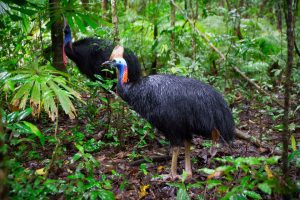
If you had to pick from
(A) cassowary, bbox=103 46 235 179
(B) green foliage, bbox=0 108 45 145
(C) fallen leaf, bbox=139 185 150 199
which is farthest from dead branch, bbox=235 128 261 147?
(B) green foliage, bbox=0 108 45 145

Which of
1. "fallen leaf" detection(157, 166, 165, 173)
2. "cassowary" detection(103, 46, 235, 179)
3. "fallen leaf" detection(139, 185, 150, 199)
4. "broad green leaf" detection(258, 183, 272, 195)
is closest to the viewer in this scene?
"broad green leaf" detection(258, 183, 272, 195)

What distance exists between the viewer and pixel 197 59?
5523mm

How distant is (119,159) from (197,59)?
2300 millimetres

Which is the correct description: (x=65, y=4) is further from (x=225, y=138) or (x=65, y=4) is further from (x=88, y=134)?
(x=225, y=138)

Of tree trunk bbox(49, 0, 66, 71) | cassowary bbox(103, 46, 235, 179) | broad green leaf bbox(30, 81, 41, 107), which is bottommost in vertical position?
cassowary bbox(103, 46, 235, 179)

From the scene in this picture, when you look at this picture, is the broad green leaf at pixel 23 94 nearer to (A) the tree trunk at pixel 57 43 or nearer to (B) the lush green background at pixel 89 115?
(B) the lush green background at pixel 89 115

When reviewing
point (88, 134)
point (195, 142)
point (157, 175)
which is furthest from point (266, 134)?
point (88, 134)

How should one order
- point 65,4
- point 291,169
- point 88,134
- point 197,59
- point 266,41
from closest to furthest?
point 291,169, point 65,4, point 88,134, point 197,59, point 266,41

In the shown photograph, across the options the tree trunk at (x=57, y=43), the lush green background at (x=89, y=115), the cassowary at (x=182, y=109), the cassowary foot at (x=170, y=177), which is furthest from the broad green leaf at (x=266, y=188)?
the tree trunk at (x=57, y=43)

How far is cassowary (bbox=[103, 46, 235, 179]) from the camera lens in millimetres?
3264

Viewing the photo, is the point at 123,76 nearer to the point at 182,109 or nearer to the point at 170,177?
the point at 182,109

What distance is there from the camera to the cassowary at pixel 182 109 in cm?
326

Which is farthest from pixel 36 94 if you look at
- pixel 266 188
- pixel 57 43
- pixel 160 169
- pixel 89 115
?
pixel 266 188

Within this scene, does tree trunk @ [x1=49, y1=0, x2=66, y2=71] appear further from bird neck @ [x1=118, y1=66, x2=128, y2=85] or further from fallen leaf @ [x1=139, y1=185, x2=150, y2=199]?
fallen leaf @ [x1=139, y1=185, x2=150, y2=199]
